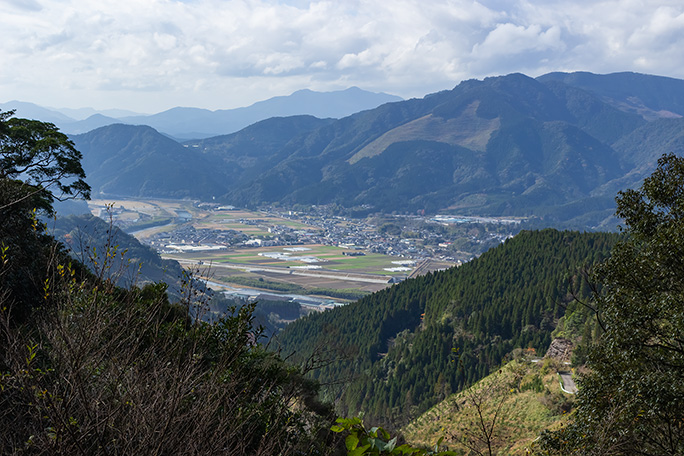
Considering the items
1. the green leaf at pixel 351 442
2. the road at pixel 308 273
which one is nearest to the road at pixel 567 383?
the green leaf at pixel 351 442

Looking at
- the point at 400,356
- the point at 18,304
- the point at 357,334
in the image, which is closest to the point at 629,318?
the point at 18,304

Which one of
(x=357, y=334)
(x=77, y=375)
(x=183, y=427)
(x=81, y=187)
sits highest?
(x=81, y=187)

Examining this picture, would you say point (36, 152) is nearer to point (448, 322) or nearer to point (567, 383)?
point (567, 383)

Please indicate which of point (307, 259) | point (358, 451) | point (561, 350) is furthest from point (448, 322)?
point (307, 259)

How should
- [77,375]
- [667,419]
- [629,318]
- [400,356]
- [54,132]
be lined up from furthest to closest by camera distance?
[400,356], [54,132], [629,318], [667,419], [77,375]

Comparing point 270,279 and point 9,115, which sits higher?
point 9,115

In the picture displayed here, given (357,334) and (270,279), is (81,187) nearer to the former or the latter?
(357,334)

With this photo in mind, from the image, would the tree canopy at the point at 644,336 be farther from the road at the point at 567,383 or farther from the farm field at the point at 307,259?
the farm field at the point at 307,259

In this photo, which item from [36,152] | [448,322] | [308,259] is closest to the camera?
[36,152]
